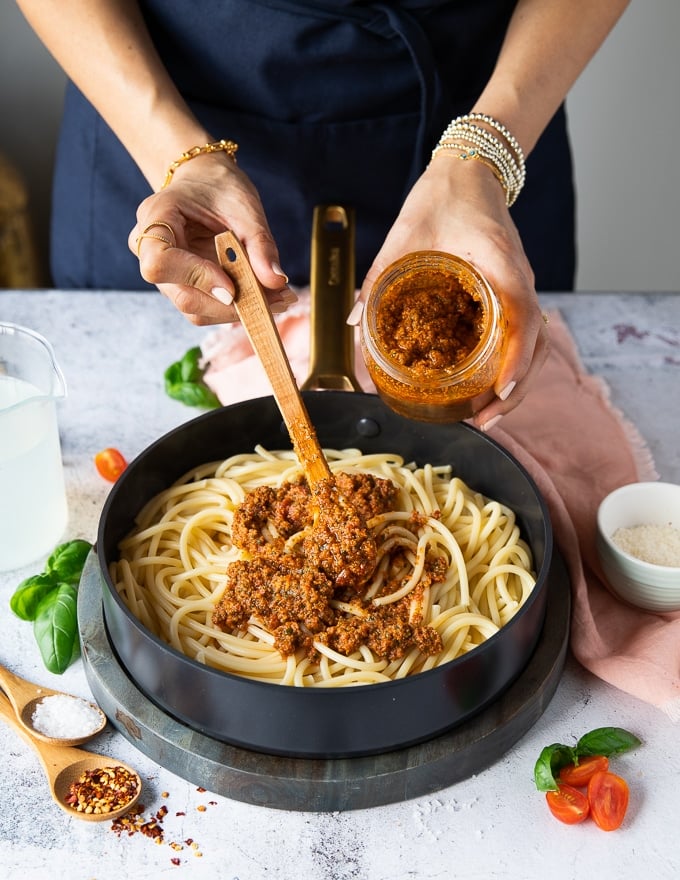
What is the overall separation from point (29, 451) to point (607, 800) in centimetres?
154

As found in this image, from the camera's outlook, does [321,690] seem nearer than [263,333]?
Yes

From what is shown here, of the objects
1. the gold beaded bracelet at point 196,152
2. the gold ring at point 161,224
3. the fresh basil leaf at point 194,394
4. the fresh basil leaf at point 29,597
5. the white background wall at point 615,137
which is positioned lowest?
the white background wall at point 615,137

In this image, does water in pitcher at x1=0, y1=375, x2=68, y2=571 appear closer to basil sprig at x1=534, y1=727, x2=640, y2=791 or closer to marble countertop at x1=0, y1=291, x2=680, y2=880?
marble countertop at x1=0, y1=291, x2=680, y2=880

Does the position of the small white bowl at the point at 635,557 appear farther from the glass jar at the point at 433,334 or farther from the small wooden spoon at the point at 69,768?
the small wooden spoon at the point at 69,768

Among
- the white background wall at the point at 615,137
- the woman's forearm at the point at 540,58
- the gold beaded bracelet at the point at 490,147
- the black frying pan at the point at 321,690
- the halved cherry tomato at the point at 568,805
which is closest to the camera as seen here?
the black frying pan at the point at 321,690

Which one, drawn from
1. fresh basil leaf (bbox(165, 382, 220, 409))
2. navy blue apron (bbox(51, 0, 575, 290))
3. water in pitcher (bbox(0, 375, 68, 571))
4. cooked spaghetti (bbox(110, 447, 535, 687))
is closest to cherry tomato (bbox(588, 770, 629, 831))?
cooked spaghetti (bbox(110, 447, 535, 687))

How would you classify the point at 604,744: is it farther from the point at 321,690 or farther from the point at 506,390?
the point at 506,390

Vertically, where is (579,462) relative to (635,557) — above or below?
below

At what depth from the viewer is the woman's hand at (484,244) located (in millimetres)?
2297

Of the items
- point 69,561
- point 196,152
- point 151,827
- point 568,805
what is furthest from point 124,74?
point 568,805

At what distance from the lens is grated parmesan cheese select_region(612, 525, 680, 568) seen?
2.41m

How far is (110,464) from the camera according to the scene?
2.82 m

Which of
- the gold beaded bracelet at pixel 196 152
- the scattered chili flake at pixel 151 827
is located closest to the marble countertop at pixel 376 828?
the scattered chili flake at pixel 151 827

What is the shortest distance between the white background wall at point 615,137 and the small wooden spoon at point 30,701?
3.20 meters
